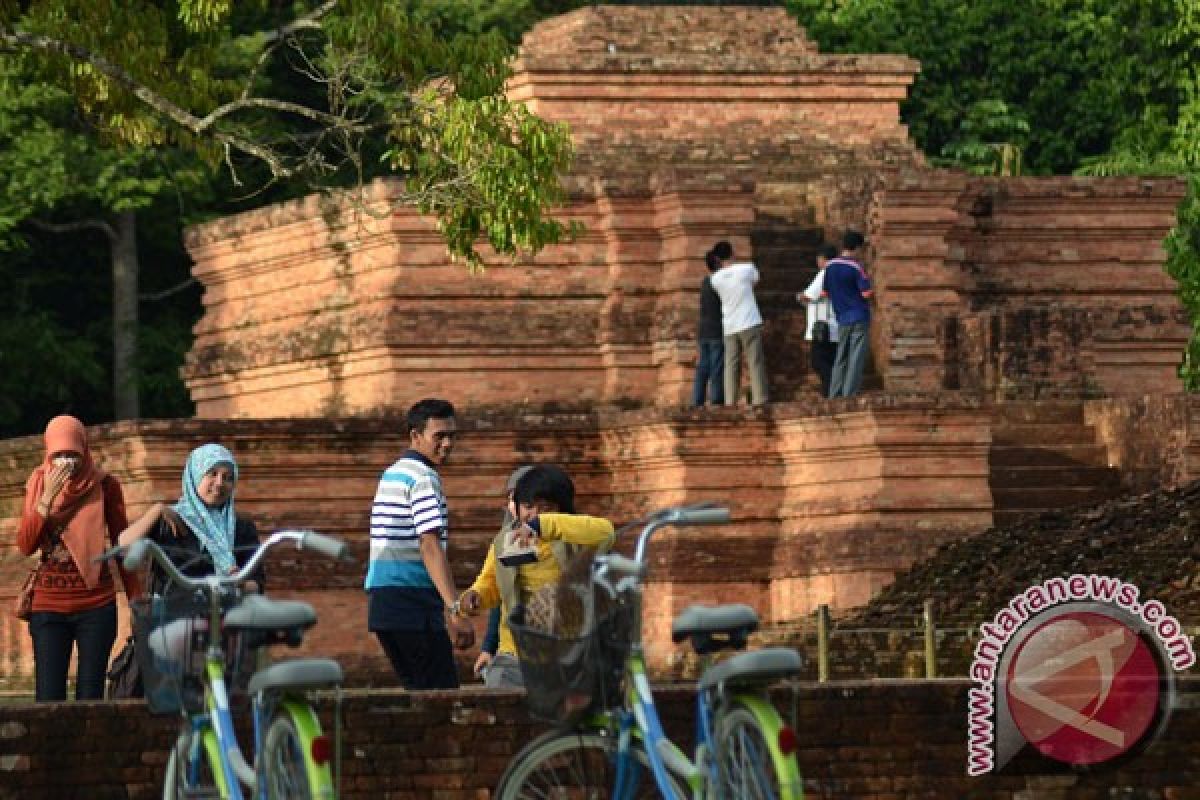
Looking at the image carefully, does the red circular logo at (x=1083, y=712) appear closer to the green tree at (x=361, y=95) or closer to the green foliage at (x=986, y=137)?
the green tree at (x=361, y=95)

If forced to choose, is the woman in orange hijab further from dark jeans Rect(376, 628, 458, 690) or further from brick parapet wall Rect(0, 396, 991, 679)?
brick parapet wall Rect(0, 396, 991, 679)

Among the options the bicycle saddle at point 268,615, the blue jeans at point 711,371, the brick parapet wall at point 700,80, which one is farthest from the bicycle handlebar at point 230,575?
the brick parapet wall at point 700,80

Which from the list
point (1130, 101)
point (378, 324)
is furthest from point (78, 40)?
point (1130, 101)

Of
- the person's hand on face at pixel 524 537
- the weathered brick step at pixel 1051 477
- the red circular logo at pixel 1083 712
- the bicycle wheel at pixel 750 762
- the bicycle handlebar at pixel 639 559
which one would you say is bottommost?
the bicycle wheel at pixel 750 762

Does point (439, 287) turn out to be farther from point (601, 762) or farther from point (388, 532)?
point (601, 762)

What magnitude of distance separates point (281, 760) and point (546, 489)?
3.20 meters

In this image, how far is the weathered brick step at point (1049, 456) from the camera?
23281 mm

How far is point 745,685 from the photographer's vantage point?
928 centimetres

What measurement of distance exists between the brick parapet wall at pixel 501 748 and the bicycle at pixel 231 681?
5.97 ft

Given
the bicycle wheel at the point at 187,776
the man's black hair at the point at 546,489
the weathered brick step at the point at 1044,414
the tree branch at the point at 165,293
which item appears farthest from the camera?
the tree branch at the point at 165,293

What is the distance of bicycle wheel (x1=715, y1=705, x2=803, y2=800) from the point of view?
890 centimetres

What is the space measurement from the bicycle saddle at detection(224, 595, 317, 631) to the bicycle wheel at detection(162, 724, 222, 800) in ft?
1.48

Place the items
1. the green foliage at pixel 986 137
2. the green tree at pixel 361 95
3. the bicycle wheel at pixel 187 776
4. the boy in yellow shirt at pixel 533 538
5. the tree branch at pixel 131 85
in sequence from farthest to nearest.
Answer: the green foliage at pixel 986 137 < the green tree at pixel 361 95 < the tree branch at pixel 131 85 < the boy in yellow shirt at pixel 533 538 < the bicycle wheel at pixel 187 776

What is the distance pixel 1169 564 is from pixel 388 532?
6.92m
